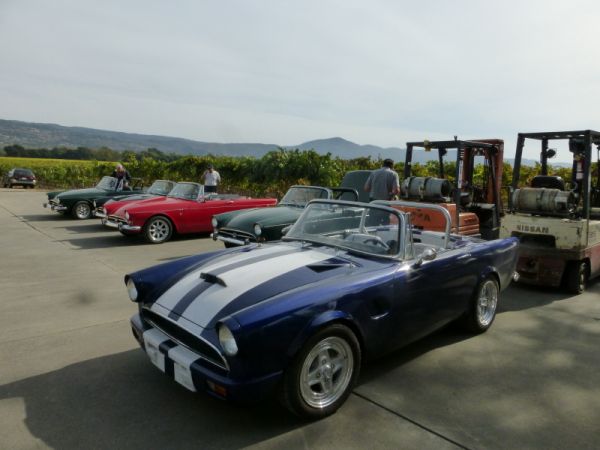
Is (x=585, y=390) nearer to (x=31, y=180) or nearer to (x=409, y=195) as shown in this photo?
(x=409, y=195)

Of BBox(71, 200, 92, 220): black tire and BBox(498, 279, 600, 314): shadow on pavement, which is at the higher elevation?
BBox(71, 200, 92, 220): black tire

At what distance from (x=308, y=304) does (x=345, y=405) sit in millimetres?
896

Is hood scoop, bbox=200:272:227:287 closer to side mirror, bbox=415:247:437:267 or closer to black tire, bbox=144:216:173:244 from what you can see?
side mirror, bbox=415:247:437:267

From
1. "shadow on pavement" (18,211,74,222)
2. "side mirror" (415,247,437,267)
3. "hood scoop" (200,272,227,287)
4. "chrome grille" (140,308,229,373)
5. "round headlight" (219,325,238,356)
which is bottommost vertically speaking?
"shadow on pavement" (18,211,74,222)

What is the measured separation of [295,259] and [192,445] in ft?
5.25

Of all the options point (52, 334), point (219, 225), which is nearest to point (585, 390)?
point (52, 334)

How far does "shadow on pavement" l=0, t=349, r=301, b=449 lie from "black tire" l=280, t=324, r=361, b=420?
0.60ft

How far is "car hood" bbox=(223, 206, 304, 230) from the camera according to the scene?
8.24m

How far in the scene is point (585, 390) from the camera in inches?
142

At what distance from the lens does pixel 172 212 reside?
33.9 ft

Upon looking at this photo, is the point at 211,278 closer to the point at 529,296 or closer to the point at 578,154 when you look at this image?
the point at 529,296

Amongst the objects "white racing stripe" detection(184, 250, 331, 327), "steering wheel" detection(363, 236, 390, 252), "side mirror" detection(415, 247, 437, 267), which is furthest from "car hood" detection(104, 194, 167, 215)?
"side mirror" detection(415, 247, 437, 267)

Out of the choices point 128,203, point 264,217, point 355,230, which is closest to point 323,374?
point 355,230

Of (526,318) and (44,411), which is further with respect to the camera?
(526,318)
